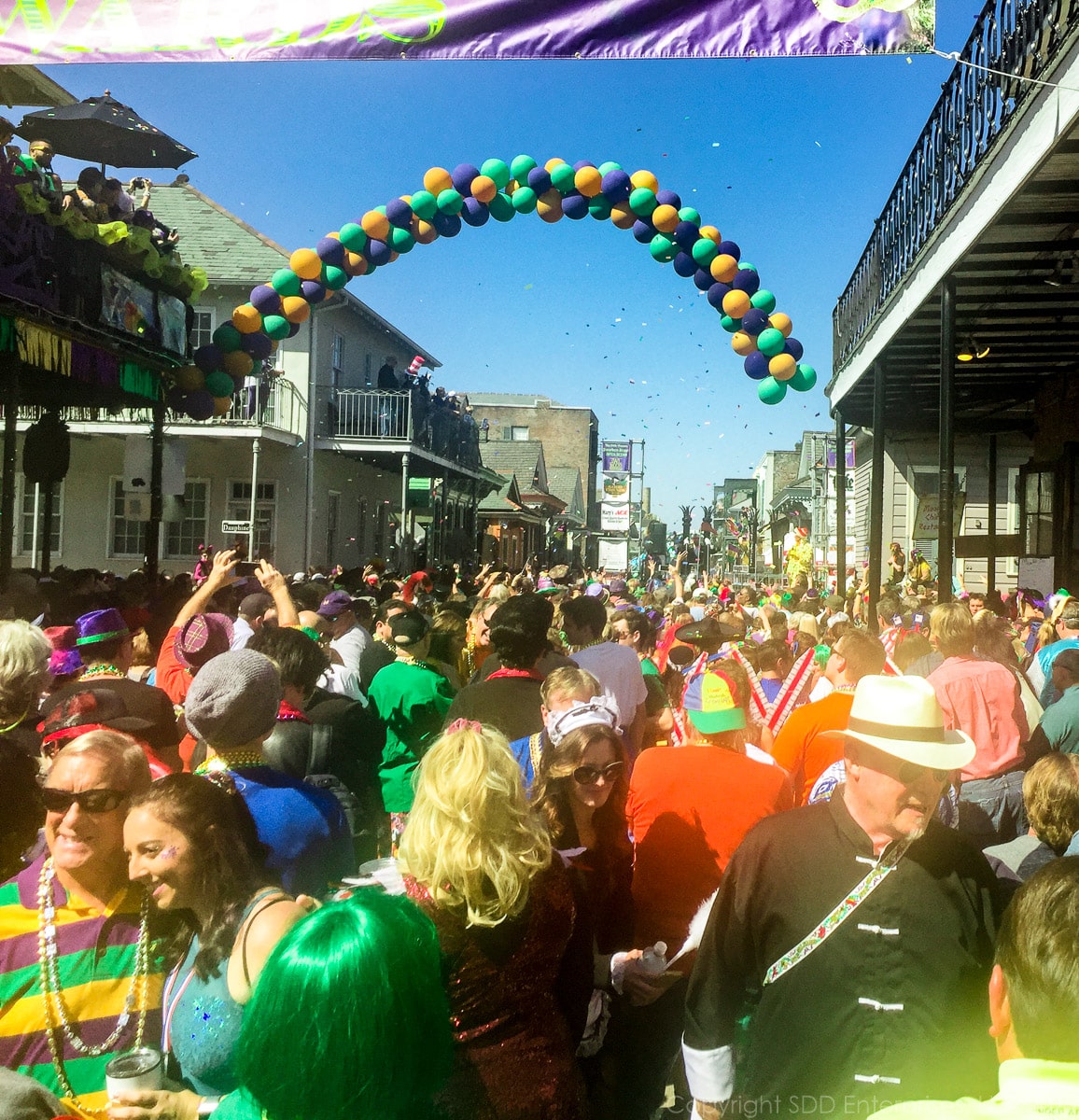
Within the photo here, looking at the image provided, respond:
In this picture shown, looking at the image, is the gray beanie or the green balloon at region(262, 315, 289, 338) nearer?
the gray beanie

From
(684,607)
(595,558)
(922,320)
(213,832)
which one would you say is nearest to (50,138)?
(684,607)

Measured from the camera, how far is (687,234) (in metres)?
9.63

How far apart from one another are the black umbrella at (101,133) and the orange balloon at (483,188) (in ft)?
12.4

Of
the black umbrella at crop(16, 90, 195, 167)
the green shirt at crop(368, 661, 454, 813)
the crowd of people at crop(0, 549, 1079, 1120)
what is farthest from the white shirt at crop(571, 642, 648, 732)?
the black umbrella at crop(16, 90, 195, 167)

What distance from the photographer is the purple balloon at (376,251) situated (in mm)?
10273

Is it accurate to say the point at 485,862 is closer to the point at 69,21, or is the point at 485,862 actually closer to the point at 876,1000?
the point at 876,1000

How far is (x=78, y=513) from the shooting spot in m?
22.3

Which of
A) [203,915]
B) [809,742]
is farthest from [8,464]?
[203,915]

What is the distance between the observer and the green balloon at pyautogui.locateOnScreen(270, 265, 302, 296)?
10273 mm

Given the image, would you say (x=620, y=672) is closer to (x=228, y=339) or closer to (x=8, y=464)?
(x=228, y=339)

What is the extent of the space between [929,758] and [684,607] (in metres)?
7.52

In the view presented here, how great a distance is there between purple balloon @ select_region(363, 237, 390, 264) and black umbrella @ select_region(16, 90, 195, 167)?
3.00 metres

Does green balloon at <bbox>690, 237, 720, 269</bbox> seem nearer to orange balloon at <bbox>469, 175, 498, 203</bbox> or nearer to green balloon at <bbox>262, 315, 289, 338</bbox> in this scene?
orange balloon at <bbox>469, 175, 498, 203</bbox>

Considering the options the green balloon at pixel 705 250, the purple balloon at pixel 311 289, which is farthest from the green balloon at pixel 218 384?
the green balloon at pixel 705 250
